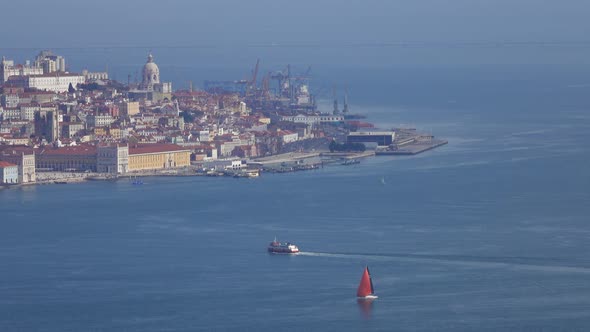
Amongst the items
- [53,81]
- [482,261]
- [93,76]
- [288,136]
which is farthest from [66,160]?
[93,76]

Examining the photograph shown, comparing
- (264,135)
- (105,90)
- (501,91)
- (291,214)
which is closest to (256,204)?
(291,214)

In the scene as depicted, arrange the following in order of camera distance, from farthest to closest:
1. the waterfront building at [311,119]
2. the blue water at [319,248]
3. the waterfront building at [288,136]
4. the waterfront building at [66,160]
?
1. the waterfront building at [311,119]
2. the waterfront building at [288,136]
3. the waterfront building at [66,160]
4. the blue water at [319,248]

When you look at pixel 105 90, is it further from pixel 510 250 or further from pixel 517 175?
pixel 510 250

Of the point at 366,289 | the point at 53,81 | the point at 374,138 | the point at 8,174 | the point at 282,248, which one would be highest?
the point at 53,81

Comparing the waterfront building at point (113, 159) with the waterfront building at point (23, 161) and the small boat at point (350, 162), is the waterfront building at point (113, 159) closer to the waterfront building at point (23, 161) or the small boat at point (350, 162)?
the waterfront building at point (23, 161)

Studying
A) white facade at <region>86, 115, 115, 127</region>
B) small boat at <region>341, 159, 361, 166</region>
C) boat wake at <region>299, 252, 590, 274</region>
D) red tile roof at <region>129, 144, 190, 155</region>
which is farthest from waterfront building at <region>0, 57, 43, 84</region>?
boat wake at <region>299, 252, 590, 274</region>

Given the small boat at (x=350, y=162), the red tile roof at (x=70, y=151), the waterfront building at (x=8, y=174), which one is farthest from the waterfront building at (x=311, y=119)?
the waterfront building at (x=8, y=174)

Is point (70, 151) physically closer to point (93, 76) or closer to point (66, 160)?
point (66, 160)
